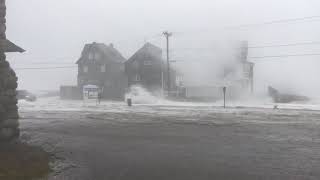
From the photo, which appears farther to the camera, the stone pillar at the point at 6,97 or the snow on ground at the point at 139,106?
the snow on ground at the point at 139,106

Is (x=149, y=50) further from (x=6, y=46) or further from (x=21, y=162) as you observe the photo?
(x=21, y=162)

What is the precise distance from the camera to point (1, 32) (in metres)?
12.9

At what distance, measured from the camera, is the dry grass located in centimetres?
969

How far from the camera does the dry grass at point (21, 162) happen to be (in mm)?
9688

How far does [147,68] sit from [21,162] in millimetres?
67854

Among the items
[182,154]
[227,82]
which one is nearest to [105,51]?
[227,82]

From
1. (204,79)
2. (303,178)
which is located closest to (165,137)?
(303,178)

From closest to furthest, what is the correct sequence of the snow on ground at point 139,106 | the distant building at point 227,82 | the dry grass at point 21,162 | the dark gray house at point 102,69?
the dry grass at point 21,162, the snow on ground at point 139,106, the distant building at point 227,82, the dark gray house at point 102,69

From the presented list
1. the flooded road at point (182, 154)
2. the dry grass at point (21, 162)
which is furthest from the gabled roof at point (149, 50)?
the dry grass at point (21, 162)

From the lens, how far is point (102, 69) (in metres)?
85.7

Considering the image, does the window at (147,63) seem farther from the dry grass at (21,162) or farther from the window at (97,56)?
the dry grass at (21,162)

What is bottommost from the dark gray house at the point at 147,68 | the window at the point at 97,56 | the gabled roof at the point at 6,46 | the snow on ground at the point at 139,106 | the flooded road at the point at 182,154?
the flooded road at the point at 182,154

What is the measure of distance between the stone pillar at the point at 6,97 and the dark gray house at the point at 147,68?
63.6 metres

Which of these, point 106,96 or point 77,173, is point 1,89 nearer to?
point 77,173
